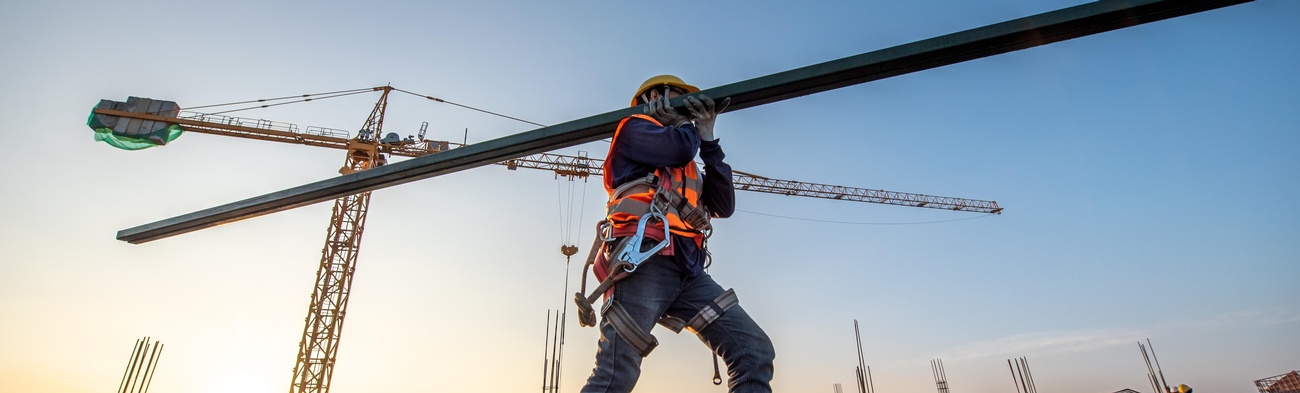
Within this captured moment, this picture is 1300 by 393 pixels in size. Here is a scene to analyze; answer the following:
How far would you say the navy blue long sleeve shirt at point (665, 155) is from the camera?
248cm

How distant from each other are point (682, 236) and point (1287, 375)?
36.0m

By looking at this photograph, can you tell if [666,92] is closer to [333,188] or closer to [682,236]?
[682,236]

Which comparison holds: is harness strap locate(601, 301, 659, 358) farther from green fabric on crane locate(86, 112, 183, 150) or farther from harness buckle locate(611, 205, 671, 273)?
green fabric on crane locate(86, 112, 183, 150)

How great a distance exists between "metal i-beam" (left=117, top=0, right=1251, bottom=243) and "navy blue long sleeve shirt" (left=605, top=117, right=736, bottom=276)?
165 mm

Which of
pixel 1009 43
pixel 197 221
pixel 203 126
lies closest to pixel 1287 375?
pixel 1009 43

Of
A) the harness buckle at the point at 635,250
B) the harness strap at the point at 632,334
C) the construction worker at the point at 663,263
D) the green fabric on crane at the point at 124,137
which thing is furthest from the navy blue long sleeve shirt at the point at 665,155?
the green fabric on crane at the point at 124,137

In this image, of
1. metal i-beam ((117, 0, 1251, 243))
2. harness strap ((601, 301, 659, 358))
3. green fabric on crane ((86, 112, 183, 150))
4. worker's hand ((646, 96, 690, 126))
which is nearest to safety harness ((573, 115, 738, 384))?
harness strap ((601, 301, 659, 358))

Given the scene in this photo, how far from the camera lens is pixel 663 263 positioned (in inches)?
96.5

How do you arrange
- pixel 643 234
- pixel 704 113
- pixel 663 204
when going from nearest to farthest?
pixel 643 234 → pixel 663 204 → pixel 704 113

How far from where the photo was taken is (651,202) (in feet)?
8.25

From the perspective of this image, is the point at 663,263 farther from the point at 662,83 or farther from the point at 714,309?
the point at 662,83

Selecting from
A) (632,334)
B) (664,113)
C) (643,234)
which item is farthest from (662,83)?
(632,334)

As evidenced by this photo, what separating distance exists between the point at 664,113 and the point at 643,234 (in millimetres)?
618

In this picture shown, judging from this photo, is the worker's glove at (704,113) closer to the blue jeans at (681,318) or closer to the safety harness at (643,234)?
the safety harness at (643,234)
